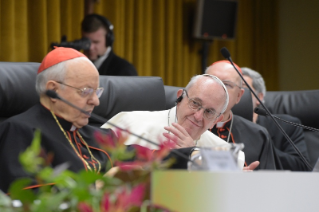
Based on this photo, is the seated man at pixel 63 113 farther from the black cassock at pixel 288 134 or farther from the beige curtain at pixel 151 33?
the black cassock at pixel 288 134

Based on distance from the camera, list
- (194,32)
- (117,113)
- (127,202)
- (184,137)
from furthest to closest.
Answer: (194,32) → (117,113) → (184,137) → (127,202)

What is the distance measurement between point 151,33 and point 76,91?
11.4 feet

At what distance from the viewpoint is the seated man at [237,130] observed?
3.18 metres

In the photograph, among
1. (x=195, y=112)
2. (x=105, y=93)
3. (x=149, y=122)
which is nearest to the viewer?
(x=195, y=112)

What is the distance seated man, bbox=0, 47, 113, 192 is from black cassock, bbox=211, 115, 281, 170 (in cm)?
128

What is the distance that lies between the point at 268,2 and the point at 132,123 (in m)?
4.55

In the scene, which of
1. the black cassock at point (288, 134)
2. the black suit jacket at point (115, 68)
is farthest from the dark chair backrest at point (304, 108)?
the black suit jacket at point (115, 68)

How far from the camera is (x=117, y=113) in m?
2.76

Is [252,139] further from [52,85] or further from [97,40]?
[52,85]

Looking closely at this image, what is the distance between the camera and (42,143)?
6.45 ft

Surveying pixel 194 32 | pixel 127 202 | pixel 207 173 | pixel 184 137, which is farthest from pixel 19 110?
pixel 194 32

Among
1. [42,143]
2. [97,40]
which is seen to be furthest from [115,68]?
[42,143]

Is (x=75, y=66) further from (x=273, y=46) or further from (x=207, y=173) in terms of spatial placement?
(x=273, y=46)

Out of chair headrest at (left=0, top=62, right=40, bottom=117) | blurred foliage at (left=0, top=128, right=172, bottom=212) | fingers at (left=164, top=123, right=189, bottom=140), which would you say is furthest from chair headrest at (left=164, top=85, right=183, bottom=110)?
blurred foliage at (left=0, top=128, right=172, bottom=212)
